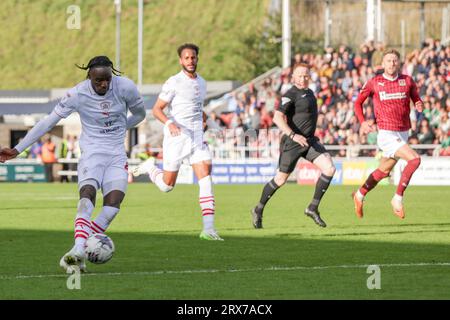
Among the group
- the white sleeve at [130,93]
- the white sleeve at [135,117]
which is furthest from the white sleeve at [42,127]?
the white sleeve at [135,117]

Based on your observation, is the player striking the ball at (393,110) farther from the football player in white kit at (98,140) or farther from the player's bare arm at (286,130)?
the football player in white kit at (98,140)

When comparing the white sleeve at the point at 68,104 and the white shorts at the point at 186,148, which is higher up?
the white sleeve at the point at 68,104

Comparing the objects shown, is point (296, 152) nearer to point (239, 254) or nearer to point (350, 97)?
point (239, 254)

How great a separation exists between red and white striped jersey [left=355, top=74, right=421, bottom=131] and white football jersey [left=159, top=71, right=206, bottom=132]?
10.1ft

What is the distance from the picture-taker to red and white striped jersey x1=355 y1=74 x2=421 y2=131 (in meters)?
18.6

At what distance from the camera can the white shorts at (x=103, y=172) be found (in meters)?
12.3

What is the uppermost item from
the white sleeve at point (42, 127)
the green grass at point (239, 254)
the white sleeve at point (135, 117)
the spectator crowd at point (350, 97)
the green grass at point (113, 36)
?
the green grass at point (113, 36)

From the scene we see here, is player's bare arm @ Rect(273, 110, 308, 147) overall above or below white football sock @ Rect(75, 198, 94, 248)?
above

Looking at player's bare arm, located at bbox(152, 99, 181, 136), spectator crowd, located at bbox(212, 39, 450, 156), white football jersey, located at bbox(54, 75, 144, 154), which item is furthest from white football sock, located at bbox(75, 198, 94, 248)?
spectator crowd, located at bbox(212, 39, 450, 156)

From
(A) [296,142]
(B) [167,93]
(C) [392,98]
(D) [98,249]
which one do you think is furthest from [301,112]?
(D) [98,249]

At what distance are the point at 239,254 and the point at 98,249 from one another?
2.53 meters

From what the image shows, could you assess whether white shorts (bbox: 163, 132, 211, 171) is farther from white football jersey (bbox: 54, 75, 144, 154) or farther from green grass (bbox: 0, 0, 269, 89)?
green grass (bbox: 0, 0, 269, 89)

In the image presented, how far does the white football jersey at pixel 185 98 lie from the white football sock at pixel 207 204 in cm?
77

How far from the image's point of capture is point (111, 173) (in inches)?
487
